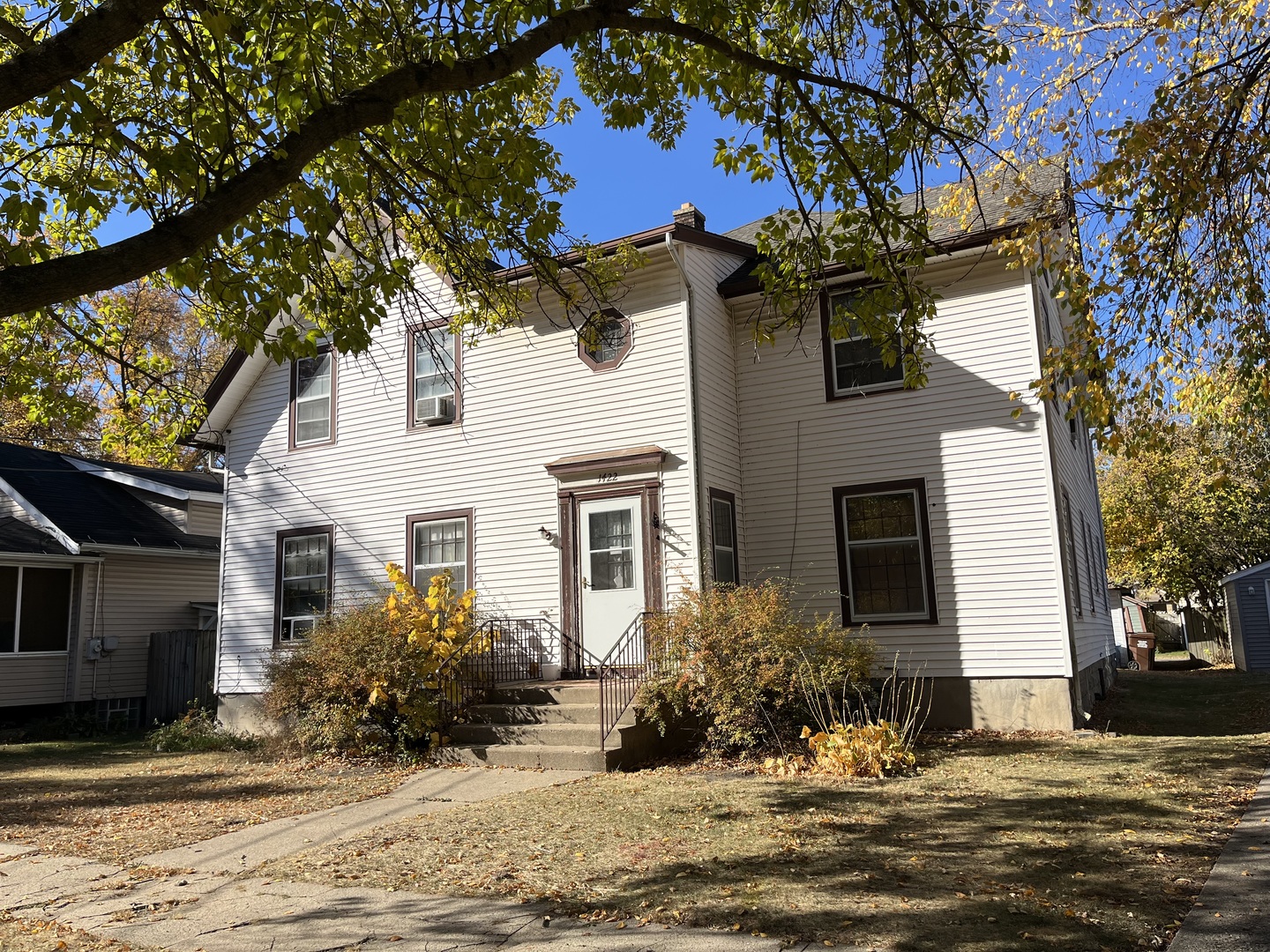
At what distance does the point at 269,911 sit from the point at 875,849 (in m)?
3.98

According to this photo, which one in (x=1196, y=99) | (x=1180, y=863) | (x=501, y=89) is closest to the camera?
(x=1180, y=863)

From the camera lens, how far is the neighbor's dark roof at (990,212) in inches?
401

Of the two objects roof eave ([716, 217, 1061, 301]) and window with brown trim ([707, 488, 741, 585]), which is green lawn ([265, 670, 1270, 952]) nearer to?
window with brown trim ([707, 488, 741, 585])

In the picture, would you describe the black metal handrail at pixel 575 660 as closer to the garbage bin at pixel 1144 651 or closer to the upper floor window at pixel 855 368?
the upper floor window at pixel 855 368

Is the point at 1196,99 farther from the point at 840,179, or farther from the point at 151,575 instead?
the point at 151,575

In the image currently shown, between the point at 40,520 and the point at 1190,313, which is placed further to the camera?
the point at 40,520

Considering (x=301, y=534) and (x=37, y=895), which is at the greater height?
(x=301, y=534)

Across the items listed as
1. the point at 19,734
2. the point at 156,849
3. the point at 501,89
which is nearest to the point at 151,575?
the point at 19,734

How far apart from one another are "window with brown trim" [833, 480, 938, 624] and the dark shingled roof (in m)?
14.2

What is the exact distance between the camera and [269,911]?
5.65m

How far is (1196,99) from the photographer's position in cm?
811

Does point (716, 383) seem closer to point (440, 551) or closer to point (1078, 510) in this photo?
point (440, 551)

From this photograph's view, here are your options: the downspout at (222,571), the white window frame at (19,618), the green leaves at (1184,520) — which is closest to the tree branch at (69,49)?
the downspout at (222,571)

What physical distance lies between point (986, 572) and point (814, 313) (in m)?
4.52
